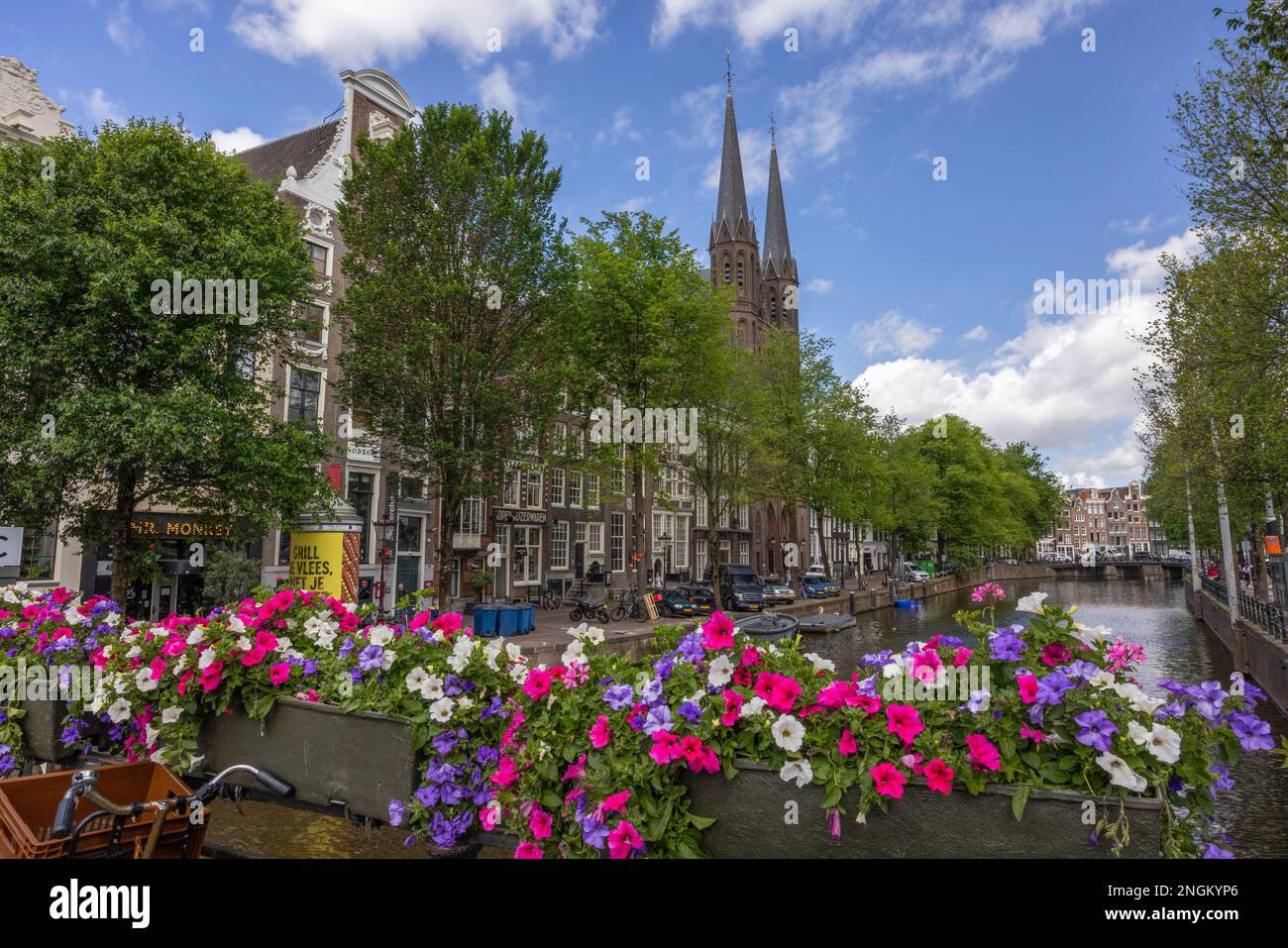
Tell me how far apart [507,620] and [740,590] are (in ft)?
51.2

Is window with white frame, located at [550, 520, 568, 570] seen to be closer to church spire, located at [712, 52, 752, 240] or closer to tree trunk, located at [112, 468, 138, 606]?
tree trunk, located at [112, 468, 138, 606]

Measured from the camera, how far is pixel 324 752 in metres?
4.76

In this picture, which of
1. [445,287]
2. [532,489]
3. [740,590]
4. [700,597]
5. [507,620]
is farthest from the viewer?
[532,489]

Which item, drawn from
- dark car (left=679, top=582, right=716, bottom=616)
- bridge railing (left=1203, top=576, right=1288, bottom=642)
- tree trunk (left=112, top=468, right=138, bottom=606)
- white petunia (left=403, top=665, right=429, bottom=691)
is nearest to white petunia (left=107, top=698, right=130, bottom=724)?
white petunia (left=403, top=665, right=429, bottom=691)

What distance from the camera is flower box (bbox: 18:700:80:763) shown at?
6.05 meters

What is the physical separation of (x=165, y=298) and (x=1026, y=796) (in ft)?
62.5

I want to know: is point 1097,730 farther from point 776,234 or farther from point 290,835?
point 776,234

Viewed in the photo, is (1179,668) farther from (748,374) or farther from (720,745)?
(720,745)

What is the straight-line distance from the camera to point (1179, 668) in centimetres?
2553

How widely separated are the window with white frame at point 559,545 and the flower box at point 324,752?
118 ft

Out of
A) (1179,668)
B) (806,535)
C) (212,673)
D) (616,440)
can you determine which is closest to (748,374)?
(616,440)

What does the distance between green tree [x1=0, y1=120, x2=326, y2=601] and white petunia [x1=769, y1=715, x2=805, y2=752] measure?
16.3 meters

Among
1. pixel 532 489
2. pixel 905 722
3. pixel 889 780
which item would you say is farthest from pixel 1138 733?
pixel 532 489

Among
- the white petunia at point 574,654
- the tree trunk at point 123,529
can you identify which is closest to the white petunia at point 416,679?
the white petunia at point 574,654
